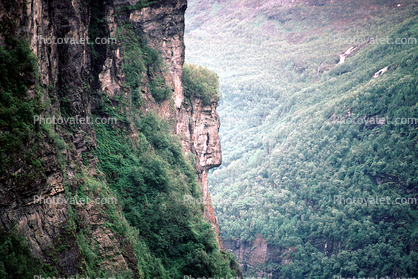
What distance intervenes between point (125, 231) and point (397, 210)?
75712 mm

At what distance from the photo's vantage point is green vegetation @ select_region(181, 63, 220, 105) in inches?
1575

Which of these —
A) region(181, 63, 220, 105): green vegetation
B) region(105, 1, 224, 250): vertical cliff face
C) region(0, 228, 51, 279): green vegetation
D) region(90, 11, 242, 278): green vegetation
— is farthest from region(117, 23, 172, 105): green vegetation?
region(0, 228, 51, 279): green vegetation

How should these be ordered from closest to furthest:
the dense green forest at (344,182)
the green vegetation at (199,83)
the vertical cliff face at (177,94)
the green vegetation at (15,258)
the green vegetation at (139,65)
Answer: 1. the green vegetation at (15,258)
2. the green vegetation at (139,65)
3. the vertical cliff face at (177,94)
4. the green vegetation at (199,83)
5. the dense green forest at (344,182)

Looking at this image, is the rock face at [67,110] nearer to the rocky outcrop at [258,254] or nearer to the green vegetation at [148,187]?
the green vegetation at [148,187]

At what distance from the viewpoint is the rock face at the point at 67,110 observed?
1366cm

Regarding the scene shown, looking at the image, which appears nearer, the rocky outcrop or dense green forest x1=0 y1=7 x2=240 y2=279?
dense green forest x1=0 y1=7 x2=240 y2=279

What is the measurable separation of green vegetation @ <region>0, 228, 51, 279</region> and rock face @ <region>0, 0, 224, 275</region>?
1.24ft

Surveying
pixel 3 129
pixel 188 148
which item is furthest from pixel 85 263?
pixel 188 148

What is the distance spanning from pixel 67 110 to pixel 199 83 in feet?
72.4

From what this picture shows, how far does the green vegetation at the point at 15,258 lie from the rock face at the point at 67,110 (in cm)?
38

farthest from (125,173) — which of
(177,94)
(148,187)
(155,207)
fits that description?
(177,94)

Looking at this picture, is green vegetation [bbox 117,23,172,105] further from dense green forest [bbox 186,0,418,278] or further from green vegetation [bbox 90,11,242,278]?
dense green forest [bbox 186,0,418,278]

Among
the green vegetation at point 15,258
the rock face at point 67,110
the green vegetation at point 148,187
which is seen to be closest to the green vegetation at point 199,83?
the rock face at point 67,110

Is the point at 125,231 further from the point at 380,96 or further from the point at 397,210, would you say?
the point at 380,96
